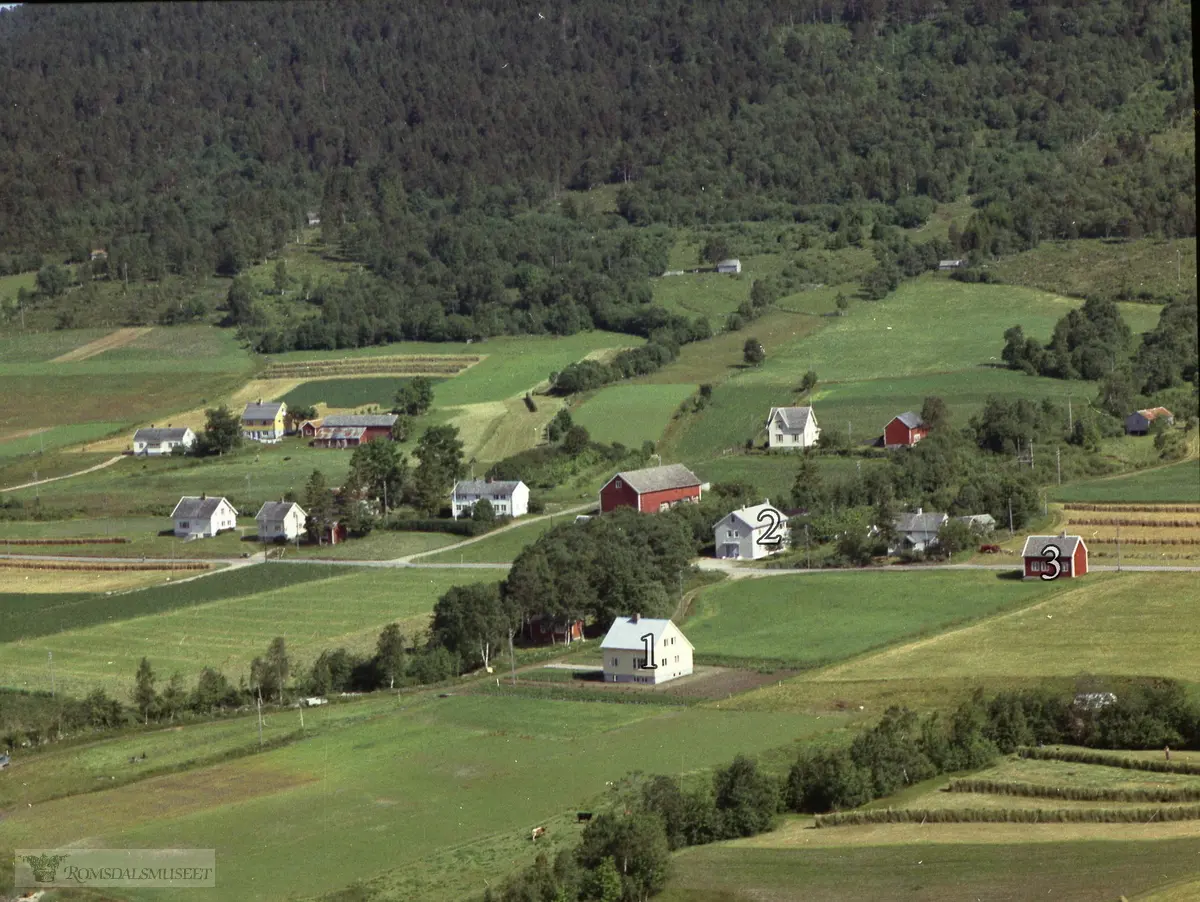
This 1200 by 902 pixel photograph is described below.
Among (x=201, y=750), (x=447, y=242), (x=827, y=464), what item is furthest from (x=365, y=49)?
(x=201, y=750)

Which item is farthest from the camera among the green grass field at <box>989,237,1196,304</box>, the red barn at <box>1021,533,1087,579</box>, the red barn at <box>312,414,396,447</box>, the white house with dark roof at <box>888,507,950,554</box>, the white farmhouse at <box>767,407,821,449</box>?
the green grass field at <box>989,237,1196,304</box>

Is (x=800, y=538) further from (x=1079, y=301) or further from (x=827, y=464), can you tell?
(x=1079, y=301)

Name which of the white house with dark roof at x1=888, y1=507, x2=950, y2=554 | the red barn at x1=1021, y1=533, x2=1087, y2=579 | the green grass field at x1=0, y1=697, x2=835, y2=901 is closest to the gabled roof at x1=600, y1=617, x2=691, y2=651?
the green grass field at x1=0, y1=697, x2=835, y2=901

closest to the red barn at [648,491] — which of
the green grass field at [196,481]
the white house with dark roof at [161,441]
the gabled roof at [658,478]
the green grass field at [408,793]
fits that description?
the gabled roof at [658,478]

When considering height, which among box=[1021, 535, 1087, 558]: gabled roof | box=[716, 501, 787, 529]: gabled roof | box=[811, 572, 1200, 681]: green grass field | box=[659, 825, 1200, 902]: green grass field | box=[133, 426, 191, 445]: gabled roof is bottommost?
box=[659, 825, 1200, 902]: green grass field

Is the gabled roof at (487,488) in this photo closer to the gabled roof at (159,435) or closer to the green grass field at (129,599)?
the green grass field at (129,599)

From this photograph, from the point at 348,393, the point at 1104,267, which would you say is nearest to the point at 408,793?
the point at 348,393

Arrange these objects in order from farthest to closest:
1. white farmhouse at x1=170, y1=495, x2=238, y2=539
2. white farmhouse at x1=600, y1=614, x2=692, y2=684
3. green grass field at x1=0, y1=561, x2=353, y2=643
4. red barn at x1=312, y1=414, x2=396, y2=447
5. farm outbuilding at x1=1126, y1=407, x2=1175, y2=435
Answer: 1. red barn at x1=312, y1=414, x2=396, y2=447
2. farm outbuilding at x1=1126, y1=407, x2=1175, y2=435
3. white farmhouse at x1=170, y1=495, x2=238, y2=539
4. green grass field at x1=0, y1=561, x2=353, y2=643
5. white farmhouse at x1=600, y1=614, x2=692, y2=684

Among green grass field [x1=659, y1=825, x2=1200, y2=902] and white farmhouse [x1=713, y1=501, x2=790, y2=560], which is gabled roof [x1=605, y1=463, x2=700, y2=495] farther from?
green grass field [x1=659, y1=825, x2=1200, y2=902]
